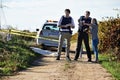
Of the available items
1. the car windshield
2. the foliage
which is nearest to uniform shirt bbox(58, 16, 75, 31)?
the foliage

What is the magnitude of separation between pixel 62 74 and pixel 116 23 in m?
7.81

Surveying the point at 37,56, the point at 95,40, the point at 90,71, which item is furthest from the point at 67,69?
the point at 37,56

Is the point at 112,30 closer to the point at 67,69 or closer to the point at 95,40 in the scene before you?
the point at 95,40

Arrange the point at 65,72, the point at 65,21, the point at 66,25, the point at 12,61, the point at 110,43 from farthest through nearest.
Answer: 1. the point at 110,43
2. the point at 65,21
3. the point at 66,25
4. the point at 12,61
5. the point at 65,72

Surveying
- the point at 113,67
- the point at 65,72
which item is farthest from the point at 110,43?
the point at 65,72

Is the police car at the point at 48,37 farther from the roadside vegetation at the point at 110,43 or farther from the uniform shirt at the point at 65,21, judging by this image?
the uniform shirt at the point at 65,21

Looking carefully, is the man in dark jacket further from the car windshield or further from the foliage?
the car windshield

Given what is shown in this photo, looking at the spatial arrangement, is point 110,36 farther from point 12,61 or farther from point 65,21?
point 12,61

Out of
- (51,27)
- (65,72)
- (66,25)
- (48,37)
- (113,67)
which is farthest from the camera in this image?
(51,27)

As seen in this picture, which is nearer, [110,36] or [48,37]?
[110,36]

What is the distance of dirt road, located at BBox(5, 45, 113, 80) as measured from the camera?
43.3 ft

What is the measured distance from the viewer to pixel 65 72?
46.9 feet

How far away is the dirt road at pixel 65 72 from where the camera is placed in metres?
13.2

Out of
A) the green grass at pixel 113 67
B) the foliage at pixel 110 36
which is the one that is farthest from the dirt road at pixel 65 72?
the foliage at pixel 110 36
